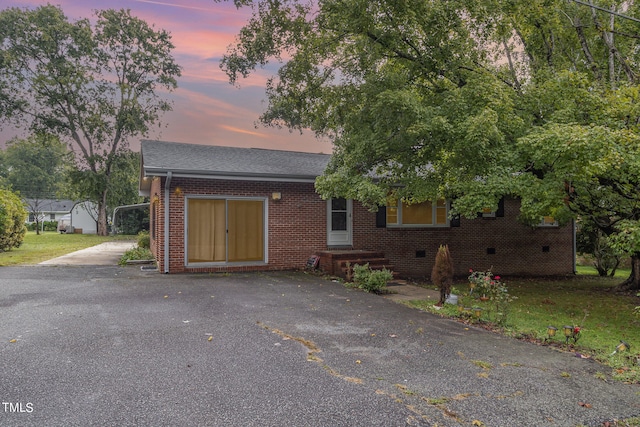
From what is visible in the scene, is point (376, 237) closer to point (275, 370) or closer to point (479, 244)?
point (479, 244)

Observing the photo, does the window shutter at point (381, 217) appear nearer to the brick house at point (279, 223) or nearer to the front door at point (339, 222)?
the brick house at point (279, 223)

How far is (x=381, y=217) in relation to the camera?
1309cm

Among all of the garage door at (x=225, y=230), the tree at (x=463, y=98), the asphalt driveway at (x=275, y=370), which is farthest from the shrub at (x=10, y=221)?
the tree at (x=463, y=98)

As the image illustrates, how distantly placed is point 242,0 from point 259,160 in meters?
4.56

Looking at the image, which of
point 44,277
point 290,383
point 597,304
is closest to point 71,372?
point 290,383

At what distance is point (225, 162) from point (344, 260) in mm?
4553

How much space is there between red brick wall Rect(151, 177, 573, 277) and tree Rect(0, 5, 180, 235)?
2363 centimetres

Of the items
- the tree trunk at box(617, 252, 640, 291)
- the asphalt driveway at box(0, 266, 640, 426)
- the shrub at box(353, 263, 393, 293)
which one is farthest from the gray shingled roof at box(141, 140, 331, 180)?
the tree trunk at box(617, 252, 640, 291)

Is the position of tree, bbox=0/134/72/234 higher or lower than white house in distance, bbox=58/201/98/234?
higher

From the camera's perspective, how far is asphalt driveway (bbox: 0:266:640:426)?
3.24 meters

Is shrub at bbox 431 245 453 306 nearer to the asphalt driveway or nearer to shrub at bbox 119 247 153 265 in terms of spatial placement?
the asphalt driveway

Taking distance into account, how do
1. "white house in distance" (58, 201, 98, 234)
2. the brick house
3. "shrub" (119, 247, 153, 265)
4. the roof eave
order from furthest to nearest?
"white house in distance" (58, 201, 98, 234) < "shrub" (119, 247, 153, 265) < the brick house < the roof eave

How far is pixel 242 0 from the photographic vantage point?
10.9m

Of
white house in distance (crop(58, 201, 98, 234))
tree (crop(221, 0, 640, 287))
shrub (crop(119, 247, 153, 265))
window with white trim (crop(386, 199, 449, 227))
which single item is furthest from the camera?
white house in distance (crop(58, 201, 98, 234))
